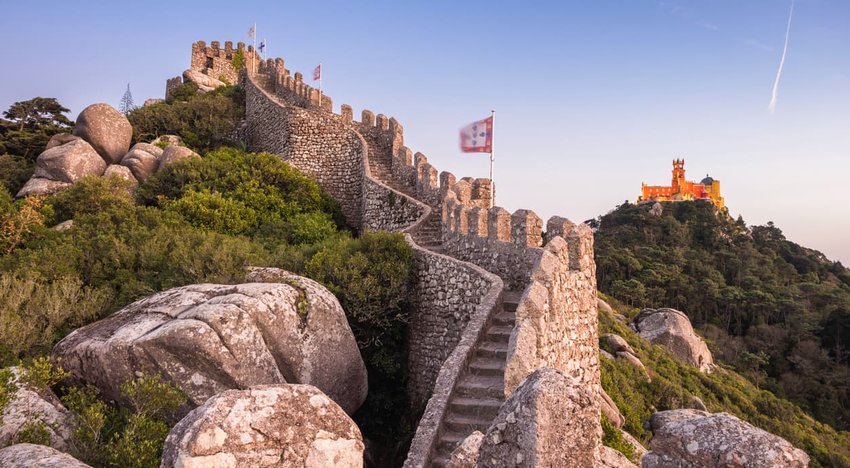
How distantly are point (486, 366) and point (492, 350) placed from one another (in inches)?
14.5

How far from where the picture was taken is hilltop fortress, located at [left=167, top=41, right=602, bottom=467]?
26.5 feet

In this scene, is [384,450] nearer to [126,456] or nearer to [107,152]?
[126,456]

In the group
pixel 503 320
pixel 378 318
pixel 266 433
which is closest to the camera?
pixel 266 433

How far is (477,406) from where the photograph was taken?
8.62 m

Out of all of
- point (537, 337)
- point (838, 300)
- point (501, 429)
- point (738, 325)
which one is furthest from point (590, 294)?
point (838, 300)

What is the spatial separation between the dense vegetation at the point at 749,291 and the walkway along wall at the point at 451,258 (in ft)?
92.0

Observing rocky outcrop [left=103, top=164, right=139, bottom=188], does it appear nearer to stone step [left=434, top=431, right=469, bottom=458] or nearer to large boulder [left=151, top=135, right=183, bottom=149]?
large boulder [left=151, top=135, right=183, bottom=149]

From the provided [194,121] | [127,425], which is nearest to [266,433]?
[127,425]

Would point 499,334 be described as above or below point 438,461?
above

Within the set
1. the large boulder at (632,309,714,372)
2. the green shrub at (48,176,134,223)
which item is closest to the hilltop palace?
the large boulder at (632,309,714,372)

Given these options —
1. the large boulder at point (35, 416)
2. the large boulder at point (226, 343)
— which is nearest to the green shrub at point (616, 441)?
the large boulder at point (226, 343)

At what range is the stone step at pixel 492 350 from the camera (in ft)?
31.6

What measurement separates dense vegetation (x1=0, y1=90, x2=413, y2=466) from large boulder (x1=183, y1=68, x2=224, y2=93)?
739 inches

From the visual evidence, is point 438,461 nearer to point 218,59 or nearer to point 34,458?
point 34,458
